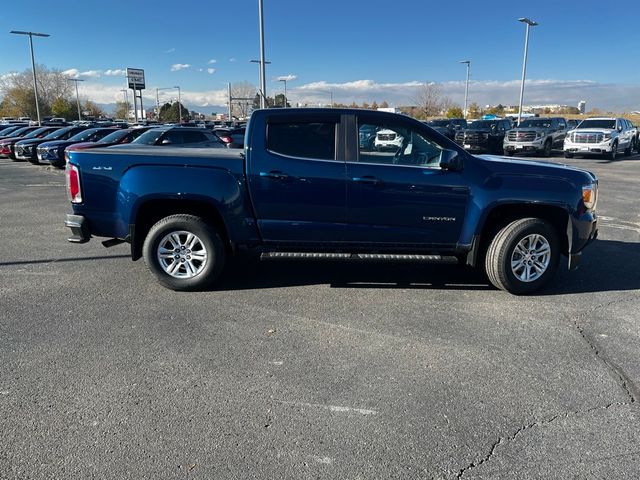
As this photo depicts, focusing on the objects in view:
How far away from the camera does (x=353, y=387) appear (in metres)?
3.45

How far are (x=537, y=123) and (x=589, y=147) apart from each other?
3.97 metres

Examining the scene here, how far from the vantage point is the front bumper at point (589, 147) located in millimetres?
21562

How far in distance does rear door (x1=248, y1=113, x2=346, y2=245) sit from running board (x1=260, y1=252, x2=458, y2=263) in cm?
17

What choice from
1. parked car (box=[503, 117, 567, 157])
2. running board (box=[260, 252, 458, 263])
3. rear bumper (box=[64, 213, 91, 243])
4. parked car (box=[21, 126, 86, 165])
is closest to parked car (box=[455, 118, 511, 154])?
parked car (box=[503, 117, 567, 157])

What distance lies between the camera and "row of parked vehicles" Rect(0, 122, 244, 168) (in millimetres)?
14984

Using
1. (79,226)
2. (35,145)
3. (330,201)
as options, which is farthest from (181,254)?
(35,145)

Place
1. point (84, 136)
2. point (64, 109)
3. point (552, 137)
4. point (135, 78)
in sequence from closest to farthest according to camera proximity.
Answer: point (84, 136)
point (552, 137)
point (135, 78)
point (64, 109)

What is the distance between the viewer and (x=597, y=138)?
21766 mm

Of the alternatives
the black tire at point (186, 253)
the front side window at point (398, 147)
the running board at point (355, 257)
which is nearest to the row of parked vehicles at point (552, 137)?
the front side window at point (398, 147)

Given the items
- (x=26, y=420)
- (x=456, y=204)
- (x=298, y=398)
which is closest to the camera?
(x=26, y=420)

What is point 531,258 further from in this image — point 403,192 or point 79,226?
point 79,226

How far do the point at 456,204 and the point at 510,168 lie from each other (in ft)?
2.25

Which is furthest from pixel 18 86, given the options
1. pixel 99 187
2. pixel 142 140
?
pixel 99 187

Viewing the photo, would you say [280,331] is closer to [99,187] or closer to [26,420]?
[26,420]
